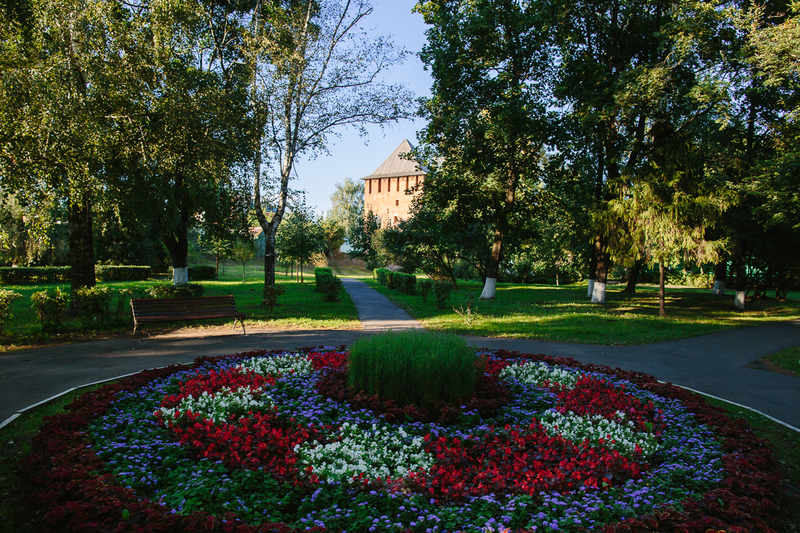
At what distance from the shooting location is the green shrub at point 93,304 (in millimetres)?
10000

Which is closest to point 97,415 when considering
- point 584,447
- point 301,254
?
point 584,447

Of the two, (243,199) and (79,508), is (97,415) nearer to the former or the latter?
(79,508)

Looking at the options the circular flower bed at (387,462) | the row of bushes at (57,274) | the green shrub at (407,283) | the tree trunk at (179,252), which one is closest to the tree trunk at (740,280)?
the green shrub at (407,283)

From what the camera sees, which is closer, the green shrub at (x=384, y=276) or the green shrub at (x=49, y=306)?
the green shrub at (x=49, y=306)

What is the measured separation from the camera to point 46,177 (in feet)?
27.7

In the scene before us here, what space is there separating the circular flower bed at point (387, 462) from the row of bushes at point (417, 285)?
1032 centimetres

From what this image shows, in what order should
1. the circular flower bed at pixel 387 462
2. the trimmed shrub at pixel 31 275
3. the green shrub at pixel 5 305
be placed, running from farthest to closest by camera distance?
the trimmed shrub at pixel 31 275 → the green shrub at pixel 5 305 → the circular flower bed at pixel 387 462

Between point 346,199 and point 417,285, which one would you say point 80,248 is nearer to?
point 417,285

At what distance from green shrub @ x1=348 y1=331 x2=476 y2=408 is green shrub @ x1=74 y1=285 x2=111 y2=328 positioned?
26.1 feet

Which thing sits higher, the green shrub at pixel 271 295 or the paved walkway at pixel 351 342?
the green shrub at pixel 271 295

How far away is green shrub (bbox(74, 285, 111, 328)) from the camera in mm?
10000

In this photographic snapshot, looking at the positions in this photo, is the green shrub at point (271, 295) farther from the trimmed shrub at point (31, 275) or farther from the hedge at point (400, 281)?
the trimmed shrub at point (31, 275)

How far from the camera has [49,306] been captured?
9.42m

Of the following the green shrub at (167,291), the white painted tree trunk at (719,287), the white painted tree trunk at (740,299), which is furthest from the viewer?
the white painted tree trunk at (719,287)
